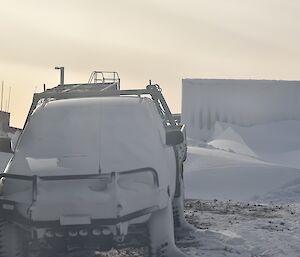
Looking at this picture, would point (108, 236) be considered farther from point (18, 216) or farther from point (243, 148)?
point (243, 148)

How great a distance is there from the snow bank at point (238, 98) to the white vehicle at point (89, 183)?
4273cm

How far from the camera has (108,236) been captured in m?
6.06

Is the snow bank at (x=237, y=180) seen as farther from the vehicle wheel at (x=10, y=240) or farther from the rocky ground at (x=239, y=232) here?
the vehicle wheel at (x=10, y=240)

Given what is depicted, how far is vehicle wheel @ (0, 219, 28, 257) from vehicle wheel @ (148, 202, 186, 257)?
4.38 feet

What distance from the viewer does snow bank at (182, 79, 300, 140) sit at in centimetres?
4978

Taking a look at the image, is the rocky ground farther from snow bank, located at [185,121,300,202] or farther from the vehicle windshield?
snow bank, located at [185,121,300,202]

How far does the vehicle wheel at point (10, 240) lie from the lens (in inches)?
245

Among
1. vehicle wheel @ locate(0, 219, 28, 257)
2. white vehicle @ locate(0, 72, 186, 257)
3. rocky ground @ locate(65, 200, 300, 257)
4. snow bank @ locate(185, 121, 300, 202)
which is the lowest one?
snow bank @ locate(185, 121, 300, 202)

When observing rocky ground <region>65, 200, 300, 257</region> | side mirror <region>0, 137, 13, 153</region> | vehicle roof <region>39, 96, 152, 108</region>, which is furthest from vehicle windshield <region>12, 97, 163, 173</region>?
rocky ground <region>65, 200, 300, 257</region>

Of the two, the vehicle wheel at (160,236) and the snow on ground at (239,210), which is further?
the snow on ground at (239,210)

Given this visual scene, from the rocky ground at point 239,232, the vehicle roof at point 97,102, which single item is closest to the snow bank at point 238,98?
the rocky ground at point 239,232

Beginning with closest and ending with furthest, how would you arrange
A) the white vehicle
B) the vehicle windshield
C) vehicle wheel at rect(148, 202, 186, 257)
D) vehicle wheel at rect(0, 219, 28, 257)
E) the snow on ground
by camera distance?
the white vehicle, vehicle wheel at rect(0, 219, 28, 257), vehicle wheel at rect(148, 202, 186, 257), the vehicle windshield, the snow on ground

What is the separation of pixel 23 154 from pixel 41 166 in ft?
1.69

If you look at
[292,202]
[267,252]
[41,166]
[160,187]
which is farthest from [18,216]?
[292,202]
